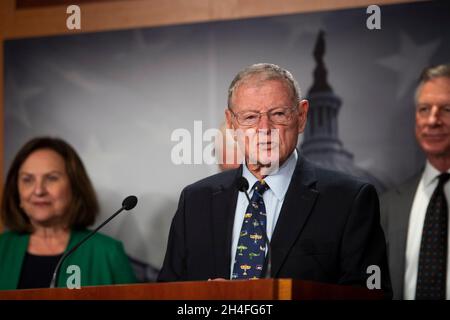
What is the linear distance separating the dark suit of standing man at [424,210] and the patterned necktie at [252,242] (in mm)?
1216

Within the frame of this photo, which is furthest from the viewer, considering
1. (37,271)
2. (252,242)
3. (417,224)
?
(37,271)

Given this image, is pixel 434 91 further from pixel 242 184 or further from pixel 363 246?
pixel 242 184

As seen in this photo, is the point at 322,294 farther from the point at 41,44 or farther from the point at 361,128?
the point at 41,44

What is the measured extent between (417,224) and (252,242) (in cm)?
137

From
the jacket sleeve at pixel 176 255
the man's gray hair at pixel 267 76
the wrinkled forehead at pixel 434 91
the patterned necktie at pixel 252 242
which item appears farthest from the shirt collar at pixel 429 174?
the jacket sleeve at pixel 176 255

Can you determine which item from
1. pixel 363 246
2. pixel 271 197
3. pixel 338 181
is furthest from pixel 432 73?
pixel 363 246

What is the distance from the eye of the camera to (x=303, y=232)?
3467 millimetres

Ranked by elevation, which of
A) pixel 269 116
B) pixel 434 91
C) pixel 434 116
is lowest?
pixel 269 116

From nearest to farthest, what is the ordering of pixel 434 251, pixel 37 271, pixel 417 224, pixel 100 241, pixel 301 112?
pixel 301 112 < pixel 434 251 < pixel 417 224 < pixel 37 271 < pixel 100 241

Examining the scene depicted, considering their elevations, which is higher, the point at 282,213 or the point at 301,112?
the point at 301,112

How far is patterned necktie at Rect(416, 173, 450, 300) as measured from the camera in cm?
435

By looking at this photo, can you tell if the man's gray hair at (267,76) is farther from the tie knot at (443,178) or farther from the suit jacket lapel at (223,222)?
the tie knot at (443,178)

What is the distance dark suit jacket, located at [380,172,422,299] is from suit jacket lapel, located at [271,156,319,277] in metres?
1.08

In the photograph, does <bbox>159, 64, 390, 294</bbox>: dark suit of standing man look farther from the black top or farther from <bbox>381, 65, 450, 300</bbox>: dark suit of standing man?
the black top
